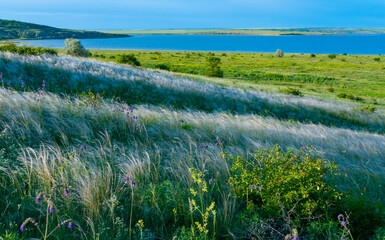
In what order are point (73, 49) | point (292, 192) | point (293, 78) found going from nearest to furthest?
point (292, 192)
point (73, 49)
point (293, 78)

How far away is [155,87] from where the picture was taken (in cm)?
1639

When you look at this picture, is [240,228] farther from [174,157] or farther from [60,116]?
[60,116]

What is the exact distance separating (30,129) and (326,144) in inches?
264

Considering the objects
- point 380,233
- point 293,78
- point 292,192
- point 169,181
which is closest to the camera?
point 380,233

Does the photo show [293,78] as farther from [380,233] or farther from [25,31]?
[25,31]

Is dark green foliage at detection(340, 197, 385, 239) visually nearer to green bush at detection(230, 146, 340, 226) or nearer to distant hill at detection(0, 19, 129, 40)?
green bush at detection(230, 146, 340, 226)

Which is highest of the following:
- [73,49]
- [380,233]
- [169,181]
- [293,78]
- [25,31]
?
[25,31]

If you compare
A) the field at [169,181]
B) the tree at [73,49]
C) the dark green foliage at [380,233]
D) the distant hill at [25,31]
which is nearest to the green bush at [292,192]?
the field at [169,181]

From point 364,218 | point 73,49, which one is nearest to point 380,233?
point 364,218

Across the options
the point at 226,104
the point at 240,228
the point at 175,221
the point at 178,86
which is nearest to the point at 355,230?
the point at 240,228

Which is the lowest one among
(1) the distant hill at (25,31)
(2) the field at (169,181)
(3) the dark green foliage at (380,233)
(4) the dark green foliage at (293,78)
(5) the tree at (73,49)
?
(4) the dark green foliage at (293,78)

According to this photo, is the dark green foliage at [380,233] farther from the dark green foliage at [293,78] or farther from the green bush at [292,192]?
the dark green foliage at [293,78]

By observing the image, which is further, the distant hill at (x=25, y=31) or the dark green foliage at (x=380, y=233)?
the distant hill at (x=25, y=31)

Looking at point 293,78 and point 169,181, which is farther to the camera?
point 293,78
